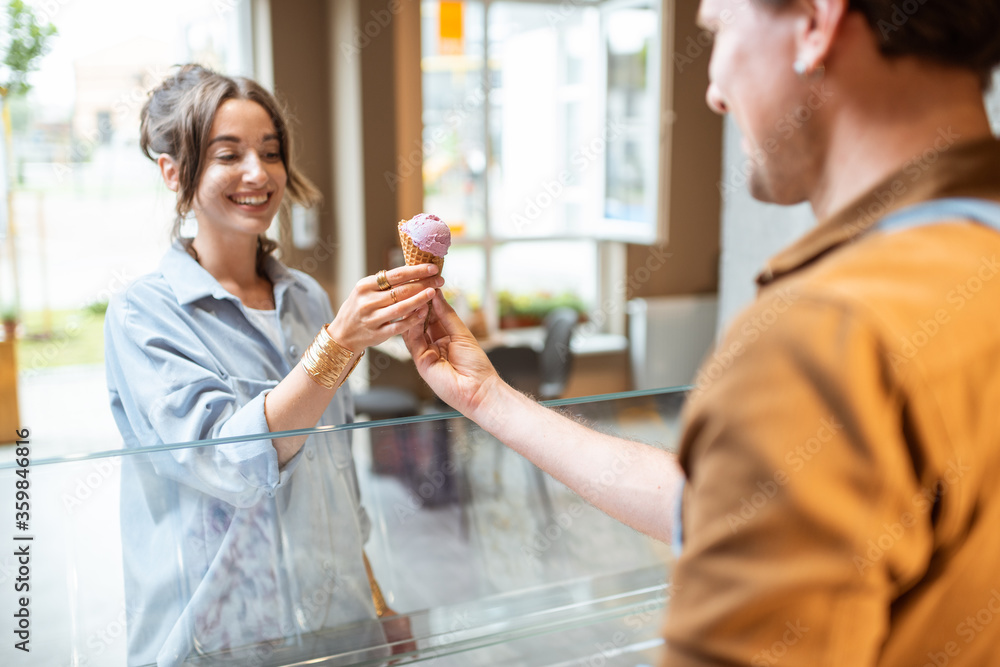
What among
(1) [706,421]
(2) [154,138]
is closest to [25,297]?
(2) [154,138]

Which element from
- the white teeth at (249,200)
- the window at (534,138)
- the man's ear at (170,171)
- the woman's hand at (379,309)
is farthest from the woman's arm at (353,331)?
the window at (534,138)

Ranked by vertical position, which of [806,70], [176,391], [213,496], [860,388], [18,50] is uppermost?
[18,50]

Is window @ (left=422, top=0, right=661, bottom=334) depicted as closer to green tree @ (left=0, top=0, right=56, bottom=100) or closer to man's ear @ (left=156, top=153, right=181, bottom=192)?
green tree @ (left=0, top=0, right=56, bottom=100)

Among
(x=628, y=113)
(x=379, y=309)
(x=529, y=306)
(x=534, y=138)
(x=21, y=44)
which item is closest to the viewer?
(x=379, y=309)

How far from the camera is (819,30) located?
0.65 metres

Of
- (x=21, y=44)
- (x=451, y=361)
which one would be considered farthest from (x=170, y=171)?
(x=21, y=44)

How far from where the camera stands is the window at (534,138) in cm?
594

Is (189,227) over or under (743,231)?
over

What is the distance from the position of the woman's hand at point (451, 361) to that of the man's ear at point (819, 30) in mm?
780

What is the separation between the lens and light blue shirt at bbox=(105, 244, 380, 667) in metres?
1.16

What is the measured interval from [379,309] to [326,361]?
12cm

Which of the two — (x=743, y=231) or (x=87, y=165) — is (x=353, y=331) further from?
(x=87, y=165)

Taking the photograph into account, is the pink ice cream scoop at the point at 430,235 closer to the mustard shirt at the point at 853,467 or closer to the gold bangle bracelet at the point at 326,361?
the gold bangle bracelet at the point at 326,361

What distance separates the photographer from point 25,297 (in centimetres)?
557
